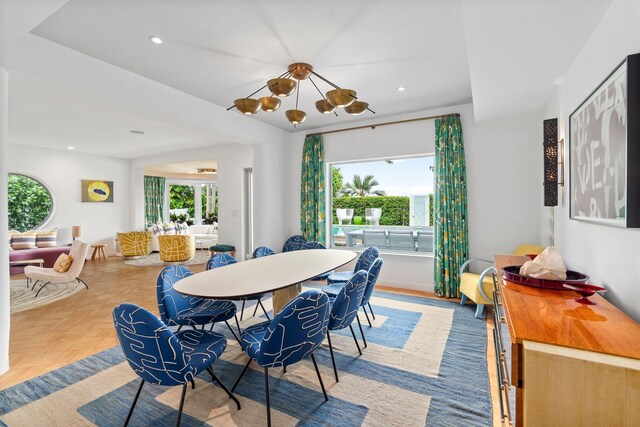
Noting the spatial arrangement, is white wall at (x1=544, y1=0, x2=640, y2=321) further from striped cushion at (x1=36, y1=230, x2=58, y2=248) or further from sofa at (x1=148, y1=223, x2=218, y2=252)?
striped cushion at (x1=36, y1=230, x2=58, y2=248)

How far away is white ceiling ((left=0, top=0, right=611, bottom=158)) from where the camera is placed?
184 centimetres

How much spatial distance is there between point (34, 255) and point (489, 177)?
330 inches

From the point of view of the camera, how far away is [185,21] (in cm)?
223

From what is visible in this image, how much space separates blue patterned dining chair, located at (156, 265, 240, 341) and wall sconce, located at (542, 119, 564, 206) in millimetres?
3048

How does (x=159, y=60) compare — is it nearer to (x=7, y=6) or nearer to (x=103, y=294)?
(x=7, y=6)

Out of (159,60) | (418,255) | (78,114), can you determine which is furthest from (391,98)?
(78,114)

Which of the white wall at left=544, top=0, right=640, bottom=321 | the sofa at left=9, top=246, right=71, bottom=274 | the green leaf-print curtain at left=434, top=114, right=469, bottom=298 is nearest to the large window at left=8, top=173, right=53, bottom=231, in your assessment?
the sofa at left=9, top=246, right=71, bottom=274

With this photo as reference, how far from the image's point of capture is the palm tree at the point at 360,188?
5.25 m

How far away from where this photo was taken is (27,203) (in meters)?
6.92

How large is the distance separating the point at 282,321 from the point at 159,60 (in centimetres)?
275

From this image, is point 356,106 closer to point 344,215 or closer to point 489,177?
point 489,177

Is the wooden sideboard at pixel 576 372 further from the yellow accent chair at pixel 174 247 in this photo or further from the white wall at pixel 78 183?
the white wall at pixel 78 183

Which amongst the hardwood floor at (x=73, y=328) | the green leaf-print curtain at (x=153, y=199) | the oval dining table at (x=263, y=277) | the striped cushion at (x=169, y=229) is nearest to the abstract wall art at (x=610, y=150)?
the hardwood floor at (x=73, y=328)

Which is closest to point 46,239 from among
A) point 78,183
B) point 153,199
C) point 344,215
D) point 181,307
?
point 78,183
